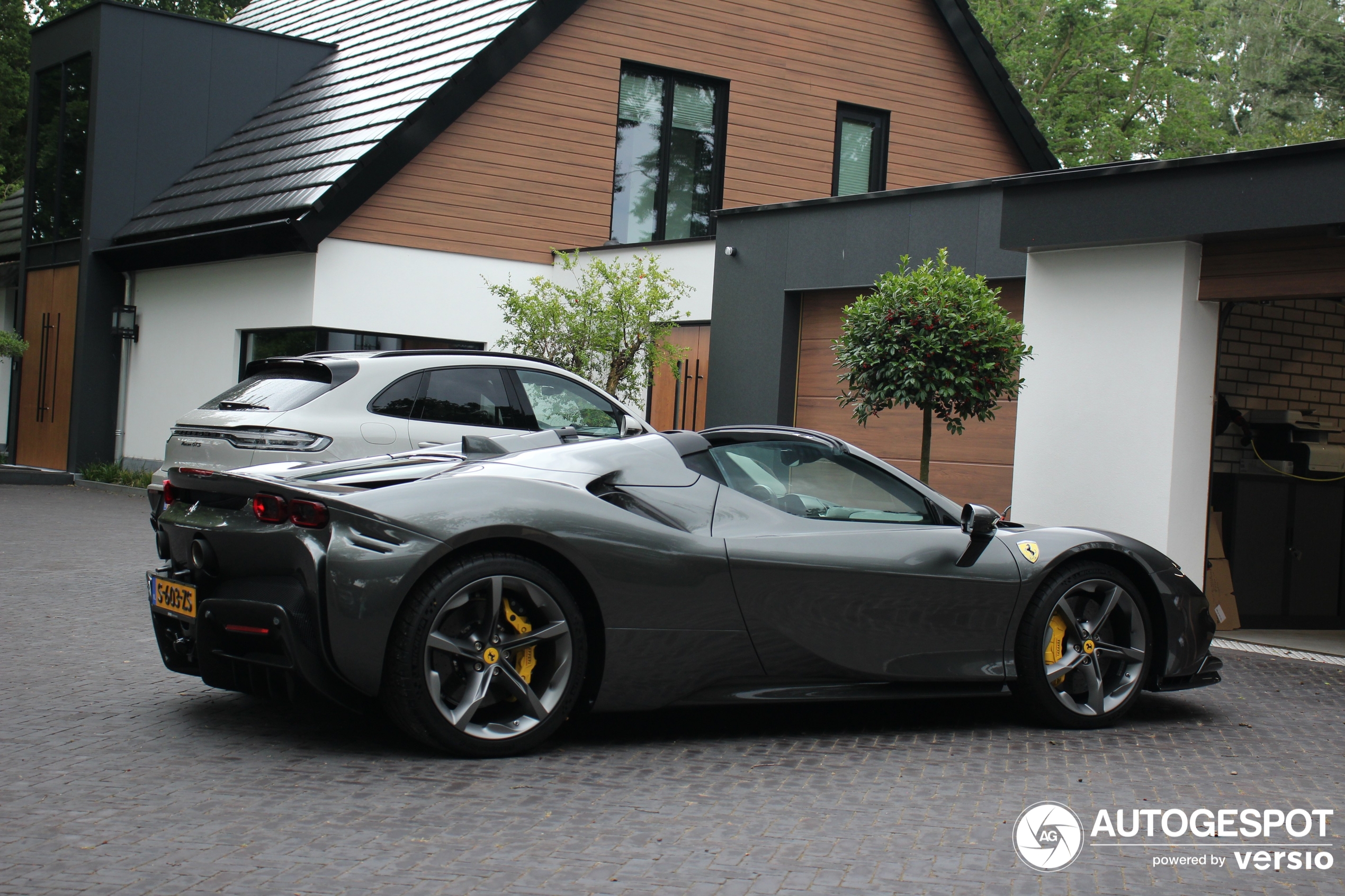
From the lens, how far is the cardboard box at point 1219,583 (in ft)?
31.9

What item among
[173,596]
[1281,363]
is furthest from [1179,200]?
[173,596]

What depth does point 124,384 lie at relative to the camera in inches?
772

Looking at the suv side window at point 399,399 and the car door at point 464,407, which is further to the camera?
the car door at point 464,407

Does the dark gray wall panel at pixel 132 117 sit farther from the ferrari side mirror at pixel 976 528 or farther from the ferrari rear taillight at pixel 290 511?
the ferrari side mirror at pixel 976 528

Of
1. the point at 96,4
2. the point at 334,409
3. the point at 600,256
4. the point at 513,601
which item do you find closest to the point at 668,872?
the point at 513,601

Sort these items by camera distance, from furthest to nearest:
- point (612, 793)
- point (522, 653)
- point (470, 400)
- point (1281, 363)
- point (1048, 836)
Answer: point (1281, 363)
point (470, 400)
point (522, 653)
point (612, 793)
point (1048, 836)

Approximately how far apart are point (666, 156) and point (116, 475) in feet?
29.4

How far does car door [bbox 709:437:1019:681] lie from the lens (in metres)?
5.25

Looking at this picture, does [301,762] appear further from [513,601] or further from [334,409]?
[334,409]

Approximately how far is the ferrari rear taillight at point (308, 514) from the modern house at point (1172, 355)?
647 cm

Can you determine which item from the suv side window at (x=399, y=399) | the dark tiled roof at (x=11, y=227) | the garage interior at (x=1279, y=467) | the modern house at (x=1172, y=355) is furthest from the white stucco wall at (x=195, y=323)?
the garage interior at (x=1279, y=467)

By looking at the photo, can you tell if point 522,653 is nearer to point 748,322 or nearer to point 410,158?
point 748,322

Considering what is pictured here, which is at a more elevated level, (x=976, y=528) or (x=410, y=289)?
(x=410, y=289)

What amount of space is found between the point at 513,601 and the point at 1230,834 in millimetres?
2556
